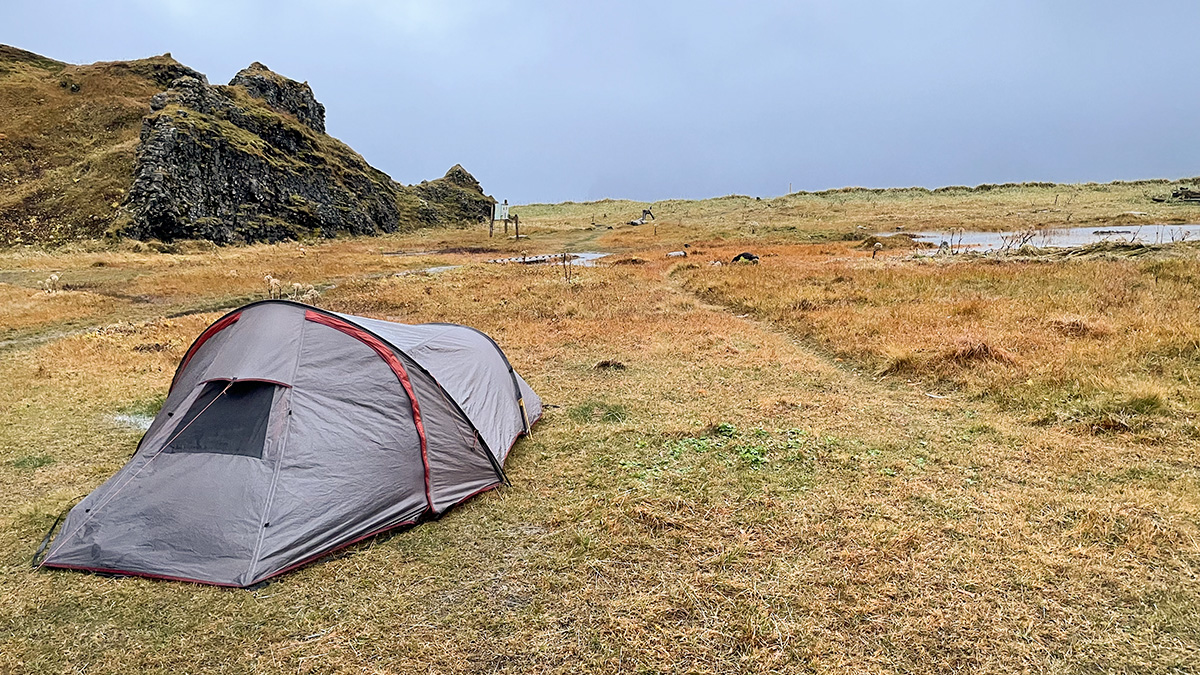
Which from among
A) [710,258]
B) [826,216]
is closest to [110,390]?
[710,258]

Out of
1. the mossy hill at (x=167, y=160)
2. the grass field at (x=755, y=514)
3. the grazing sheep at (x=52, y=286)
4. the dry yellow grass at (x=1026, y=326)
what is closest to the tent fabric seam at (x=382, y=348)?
the grass field at (x=755, y=514)

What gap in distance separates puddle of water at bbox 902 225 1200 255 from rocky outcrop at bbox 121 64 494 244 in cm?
5123

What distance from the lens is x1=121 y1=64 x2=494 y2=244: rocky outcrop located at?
46.2 metres

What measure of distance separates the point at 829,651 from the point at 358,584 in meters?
4.03

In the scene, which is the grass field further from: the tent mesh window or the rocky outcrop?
the rocky outcrop

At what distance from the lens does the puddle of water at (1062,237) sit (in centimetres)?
3039

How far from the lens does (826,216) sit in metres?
68.2

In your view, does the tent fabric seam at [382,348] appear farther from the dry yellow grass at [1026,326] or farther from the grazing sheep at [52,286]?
the grazing sheep at [52,286]

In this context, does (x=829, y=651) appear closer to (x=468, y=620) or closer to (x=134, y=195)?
(x=468, y=620)

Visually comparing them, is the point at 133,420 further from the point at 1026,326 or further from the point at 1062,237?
the point at 1062,237

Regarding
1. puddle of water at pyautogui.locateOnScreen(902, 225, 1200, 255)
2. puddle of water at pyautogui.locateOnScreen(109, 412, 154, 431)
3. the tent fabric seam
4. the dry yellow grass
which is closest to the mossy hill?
puddle of water at pyautogui.locateOnScreen(109, 412, 154, 431)

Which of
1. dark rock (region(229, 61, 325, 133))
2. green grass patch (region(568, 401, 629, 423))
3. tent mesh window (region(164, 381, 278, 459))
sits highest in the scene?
dark rock (region(229, 61, 325, 133))

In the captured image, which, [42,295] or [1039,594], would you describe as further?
[42,295]

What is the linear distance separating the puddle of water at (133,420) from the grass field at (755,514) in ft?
1.22
